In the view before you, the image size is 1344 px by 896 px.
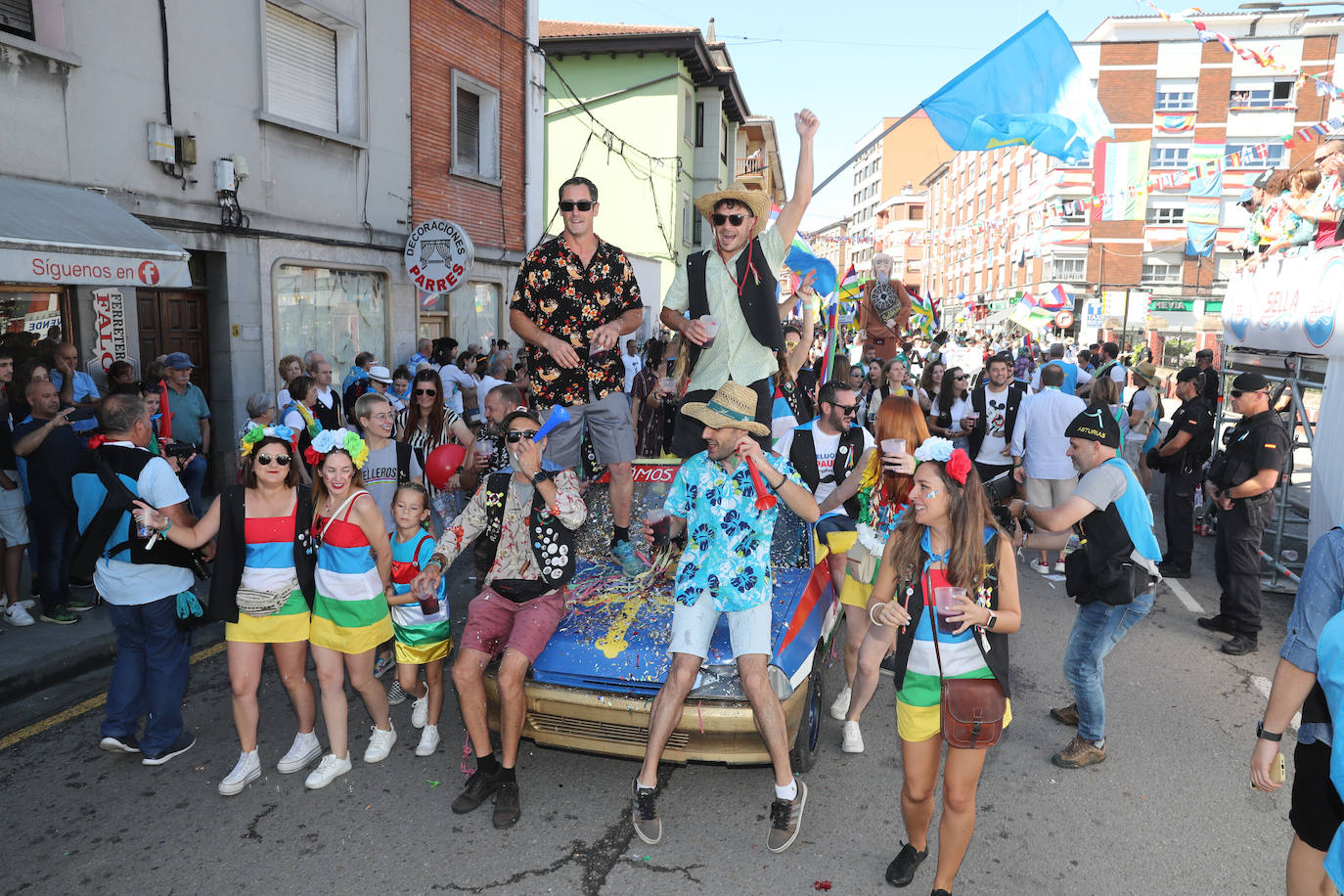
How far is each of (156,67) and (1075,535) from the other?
10070mm

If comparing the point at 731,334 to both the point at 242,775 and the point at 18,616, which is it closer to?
the point at 242,775

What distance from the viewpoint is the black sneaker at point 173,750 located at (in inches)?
172

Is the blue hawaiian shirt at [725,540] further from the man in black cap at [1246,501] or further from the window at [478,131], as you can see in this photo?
the window at [478,131]

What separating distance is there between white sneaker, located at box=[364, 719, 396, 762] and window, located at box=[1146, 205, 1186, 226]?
5340 centimetres

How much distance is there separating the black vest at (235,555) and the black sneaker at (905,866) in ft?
9.55

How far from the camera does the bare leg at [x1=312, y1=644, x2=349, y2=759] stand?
4.17 meters

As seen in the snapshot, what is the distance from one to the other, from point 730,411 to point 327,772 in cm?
264

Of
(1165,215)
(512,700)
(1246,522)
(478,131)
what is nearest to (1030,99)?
(1246,522)

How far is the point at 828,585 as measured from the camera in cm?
488

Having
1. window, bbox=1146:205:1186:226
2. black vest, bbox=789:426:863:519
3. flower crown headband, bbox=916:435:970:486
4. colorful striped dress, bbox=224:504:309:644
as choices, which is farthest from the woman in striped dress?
window, bbox=1146:205:1186:226

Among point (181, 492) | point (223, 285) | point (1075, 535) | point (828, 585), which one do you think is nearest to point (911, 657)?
point (828, 585)

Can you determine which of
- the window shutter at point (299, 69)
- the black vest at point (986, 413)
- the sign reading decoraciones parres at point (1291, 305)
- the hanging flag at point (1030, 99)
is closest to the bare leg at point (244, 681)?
the hanging flag at point (1030, 99)

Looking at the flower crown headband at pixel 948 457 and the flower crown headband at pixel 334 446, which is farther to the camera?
the flower crown headband at pixel 334 446

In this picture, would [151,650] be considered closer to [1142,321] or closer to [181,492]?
[181,492]
